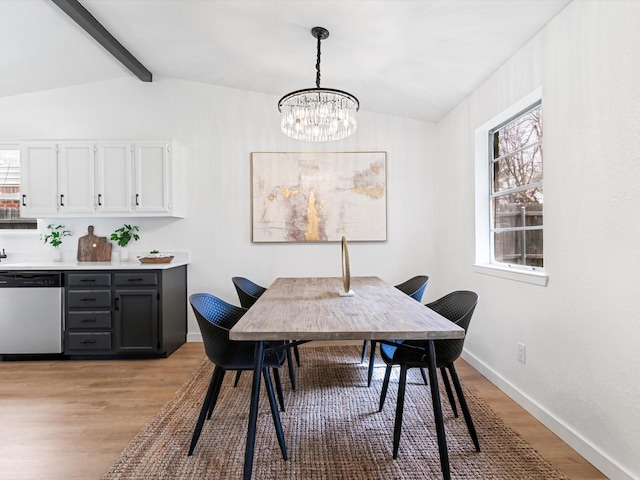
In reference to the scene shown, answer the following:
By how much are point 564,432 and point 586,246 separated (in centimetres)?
107

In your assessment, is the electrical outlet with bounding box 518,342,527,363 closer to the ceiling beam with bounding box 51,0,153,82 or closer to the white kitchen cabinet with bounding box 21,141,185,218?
the white kitchen cabinet with bounding box 21,141,185,218

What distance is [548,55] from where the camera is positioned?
7.61ft

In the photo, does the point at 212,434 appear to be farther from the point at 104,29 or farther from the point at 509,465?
the point at 104,29

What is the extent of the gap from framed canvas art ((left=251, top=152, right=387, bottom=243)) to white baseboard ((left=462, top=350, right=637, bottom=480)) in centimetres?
197

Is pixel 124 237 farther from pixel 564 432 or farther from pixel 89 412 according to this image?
pixel 564 432

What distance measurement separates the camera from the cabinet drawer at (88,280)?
3623 mm

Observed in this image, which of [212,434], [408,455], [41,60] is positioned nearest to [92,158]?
[41,60]

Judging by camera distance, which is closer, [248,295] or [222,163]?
[248,295]

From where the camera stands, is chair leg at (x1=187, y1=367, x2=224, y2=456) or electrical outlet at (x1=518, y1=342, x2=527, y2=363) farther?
electrical outlet at (x1=518, y1=342, x2=527, y2=363)

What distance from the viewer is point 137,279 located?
12.0 ft

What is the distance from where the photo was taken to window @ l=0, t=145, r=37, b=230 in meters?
4.11

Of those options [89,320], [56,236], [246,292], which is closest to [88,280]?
[89,320]

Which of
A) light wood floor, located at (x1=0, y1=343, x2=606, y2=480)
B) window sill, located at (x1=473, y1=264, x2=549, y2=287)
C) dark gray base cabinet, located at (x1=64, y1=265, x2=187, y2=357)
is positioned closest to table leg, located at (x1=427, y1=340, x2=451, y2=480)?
light wood floor, located at (x1=0, y1=343, x2=606, y2=480)

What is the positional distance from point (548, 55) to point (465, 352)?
101 inches
